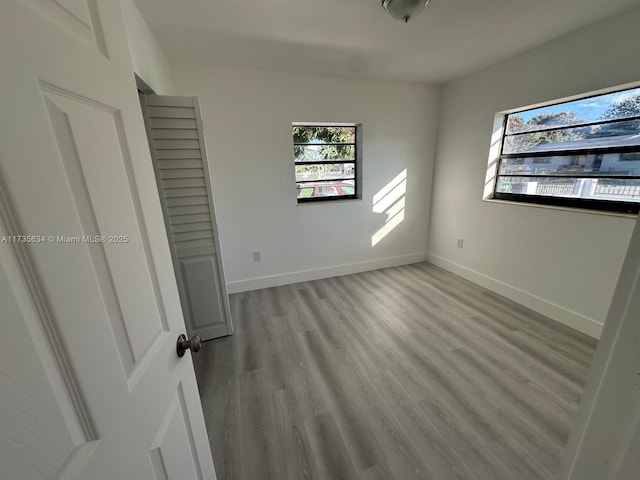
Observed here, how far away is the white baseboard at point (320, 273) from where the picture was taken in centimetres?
309

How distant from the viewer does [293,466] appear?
49.2 inches

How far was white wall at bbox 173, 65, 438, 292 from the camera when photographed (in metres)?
Answer: 2.61

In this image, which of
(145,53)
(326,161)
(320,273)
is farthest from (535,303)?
(145,53)

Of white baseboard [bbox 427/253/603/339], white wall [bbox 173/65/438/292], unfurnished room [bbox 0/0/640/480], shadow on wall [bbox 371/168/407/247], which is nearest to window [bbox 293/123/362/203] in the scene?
unfurnished room [bbox 0/0/640/480]

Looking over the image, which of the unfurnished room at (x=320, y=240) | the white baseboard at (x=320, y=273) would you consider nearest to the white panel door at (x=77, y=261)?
the unfurnished room at (x=320, y=240)

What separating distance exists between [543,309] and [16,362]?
3.35m

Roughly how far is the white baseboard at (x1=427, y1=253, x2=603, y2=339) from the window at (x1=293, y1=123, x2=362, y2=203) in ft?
5.69

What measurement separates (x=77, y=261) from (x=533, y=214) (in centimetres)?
320

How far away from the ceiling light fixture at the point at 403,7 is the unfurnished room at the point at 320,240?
17 mm

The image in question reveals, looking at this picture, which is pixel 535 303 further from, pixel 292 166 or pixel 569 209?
pixel 292 166

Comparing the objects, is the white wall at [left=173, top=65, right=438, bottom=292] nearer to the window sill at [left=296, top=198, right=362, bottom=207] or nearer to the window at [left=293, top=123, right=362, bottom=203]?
the window sill at [left=296, top=198, right=362, bottom=207]

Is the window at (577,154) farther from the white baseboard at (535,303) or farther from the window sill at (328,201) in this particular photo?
the window sill at (328,201)

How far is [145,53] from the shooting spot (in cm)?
166

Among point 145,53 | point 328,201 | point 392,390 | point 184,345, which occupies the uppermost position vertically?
point 145,53
